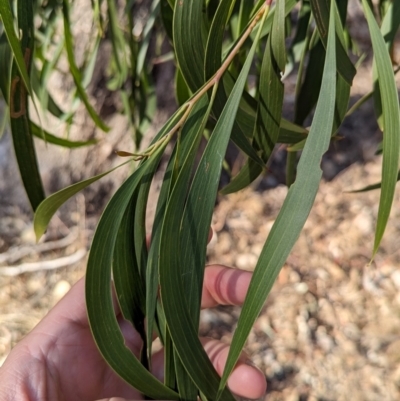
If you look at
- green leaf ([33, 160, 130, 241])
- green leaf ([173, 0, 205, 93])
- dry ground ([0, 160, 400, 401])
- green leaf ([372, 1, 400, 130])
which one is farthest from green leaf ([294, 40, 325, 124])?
dry ground ([0, 160, 400, 401])

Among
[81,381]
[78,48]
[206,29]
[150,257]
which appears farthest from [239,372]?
[78,48]

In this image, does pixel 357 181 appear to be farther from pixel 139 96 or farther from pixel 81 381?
pixel 81 381

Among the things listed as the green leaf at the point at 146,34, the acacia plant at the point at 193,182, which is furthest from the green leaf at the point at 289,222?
the green leaf at the point at 146,34

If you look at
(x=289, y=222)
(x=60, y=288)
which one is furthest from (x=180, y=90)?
(x=60, y=288)

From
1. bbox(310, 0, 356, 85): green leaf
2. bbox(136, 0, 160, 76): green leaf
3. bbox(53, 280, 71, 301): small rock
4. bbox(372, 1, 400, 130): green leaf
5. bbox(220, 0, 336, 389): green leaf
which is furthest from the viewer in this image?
bbox(53, 280, 71, 301): small rock

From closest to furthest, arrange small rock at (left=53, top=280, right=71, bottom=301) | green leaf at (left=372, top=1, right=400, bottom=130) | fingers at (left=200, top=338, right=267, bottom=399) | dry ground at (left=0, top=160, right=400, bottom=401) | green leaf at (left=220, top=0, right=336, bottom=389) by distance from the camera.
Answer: green leaf at (left=220, top=0, right=336, bottom=389)
green leaf at (left=372, top=1, right=400, bottom=130)
fingers at (left=200, top=338, right=267, bottom=399)
dry ground at (left=0, top=160, right=400, bottom=401)
small rock at (left=53, top=280, right=71, bottom=301)

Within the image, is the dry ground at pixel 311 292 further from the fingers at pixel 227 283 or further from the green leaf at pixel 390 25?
the green leaf at pixel 390 25

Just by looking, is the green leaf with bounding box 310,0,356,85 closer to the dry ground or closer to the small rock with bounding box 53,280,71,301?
the dry ground
